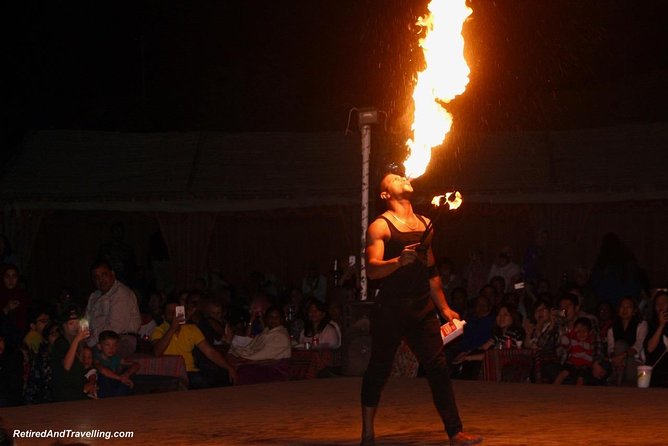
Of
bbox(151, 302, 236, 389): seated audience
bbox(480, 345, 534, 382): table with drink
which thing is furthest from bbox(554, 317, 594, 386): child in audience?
bbox(151, 302, 236, 389): seated audience

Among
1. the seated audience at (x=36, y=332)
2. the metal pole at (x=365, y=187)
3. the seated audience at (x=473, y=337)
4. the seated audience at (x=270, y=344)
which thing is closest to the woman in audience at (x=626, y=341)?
the seated audience at (x=473, y=337)

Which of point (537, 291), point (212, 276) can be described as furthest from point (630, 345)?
point (212, 276)

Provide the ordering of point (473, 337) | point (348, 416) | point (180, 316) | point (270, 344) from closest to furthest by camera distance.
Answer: point (348, 416) < point (180, 316) < point (270, 344) < point (473, 337)

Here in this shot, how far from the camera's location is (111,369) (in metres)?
11.3

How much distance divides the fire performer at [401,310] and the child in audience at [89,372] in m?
4.09

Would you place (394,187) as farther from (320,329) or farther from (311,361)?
(320,329)

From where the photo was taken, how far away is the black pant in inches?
295

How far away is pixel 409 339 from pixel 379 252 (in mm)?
598

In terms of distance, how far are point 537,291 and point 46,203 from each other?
8.12 meters

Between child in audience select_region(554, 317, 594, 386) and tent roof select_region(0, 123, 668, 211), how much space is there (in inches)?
245

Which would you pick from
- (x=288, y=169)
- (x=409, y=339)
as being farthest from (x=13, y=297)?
(x=288, y=169)

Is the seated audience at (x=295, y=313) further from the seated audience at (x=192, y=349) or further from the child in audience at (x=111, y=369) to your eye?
the child in audience at (x=111, y=369)

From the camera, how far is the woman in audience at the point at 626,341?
490 inches

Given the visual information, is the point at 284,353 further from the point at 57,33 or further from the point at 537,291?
the point at 57,33
